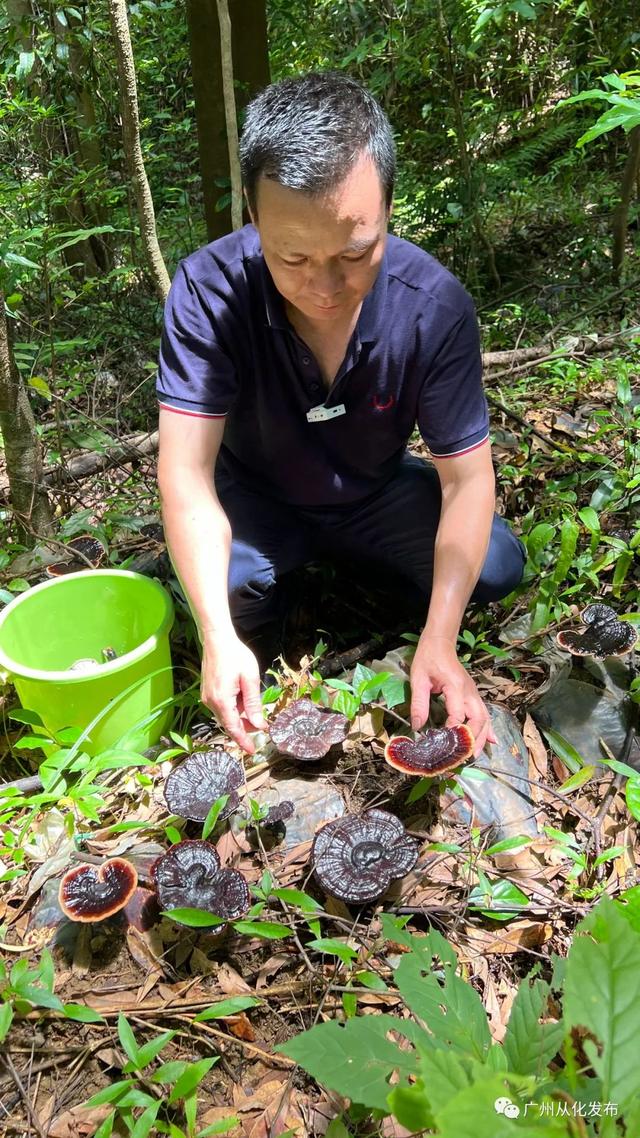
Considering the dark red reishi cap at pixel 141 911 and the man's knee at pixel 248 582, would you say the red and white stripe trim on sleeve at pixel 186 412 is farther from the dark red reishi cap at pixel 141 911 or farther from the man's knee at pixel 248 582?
the dark red reishi cap at pixel 141 911

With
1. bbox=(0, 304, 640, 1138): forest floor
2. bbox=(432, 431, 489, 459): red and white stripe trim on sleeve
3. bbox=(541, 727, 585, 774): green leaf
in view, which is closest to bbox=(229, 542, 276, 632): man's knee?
bbox=(0, 304, 640, 1138): forest floor

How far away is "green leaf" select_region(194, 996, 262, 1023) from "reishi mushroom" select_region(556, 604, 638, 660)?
160 centimetres

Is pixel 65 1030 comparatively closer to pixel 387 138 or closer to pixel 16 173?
pixel 387 138

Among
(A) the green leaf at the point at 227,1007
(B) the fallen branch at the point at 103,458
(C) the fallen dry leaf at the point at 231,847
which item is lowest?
(C) the fallen dry leaf at the point at 231,847

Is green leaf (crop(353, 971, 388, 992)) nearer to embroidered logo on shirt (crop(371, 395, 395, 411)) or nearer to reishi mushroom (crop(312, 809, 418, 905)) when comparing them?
reishi mushroom (crop(312, 809, 418, 905))

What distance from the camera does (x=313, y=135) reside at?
216 centimetres

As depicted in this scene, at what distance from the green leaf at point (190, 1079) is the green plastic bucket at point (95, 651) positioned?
129 centimetres

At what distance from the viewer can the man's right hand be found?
2.47 meters

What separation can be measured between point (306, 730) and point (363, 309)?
1.54 meters

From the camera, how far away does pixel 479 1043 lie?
53.9 inches

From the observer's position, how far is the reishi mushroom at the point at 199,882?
222 centimetres

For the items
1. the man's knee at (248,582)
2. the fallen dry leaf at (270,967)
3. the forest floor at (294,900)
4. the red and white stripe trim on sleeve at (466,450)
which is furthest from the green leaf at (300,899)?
the red and white stripe trim on sleeve at (466,450)

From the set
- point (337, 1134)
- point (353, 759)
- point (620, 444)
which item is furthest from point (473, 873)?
point (620, 444)

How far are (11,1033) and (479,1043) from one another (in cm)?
149
